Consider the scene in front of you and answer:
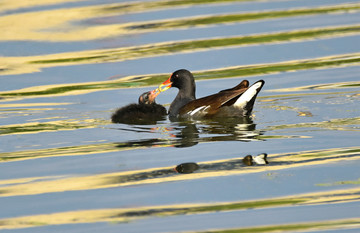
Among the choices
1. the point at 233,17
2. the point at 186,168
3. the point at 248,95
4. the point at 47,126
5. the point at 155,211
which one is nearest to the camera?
the point at 155,211

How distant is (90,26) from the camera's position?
15.7 metres

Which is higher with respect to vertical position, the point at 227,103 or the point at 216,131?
the point at 227,103

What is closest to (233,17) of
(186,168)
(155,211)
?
(186,168)

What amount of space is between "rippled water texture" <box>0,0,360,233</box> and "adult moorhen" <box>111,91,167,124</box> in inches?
7.3

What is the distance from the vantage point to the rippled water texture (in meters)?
5.97

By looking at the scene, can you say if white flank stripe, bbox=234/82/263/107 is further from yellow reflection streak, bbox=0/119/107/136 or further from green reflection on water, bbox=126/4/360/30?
green reflection on water, bbox=126/4/360/30

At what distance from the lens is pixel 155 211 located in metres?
5.95

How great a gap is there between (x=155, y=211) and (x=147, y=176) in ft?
3.22

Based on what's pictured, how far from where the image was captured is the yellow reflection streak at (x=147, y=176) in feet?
22.1

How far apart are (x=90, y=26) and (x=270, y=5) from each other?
13.2 ft

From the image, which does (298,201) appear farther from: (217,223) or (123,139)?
(123,139)

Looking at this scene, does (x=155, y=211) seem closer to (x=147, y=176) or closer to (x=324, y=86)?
(x=147, y=176)

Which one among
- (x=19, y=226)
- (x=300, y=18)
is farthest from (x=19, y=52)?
(x=19, y=226)

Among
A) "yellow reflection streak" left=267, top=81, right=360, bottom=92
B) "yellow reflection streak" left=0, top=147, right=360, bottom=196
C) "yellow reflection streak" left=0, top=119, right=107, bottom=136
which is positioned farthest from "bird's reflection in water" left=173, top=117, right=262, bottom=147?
"yellow reflection streak" left=267, top=81, right=360, bottom=92
